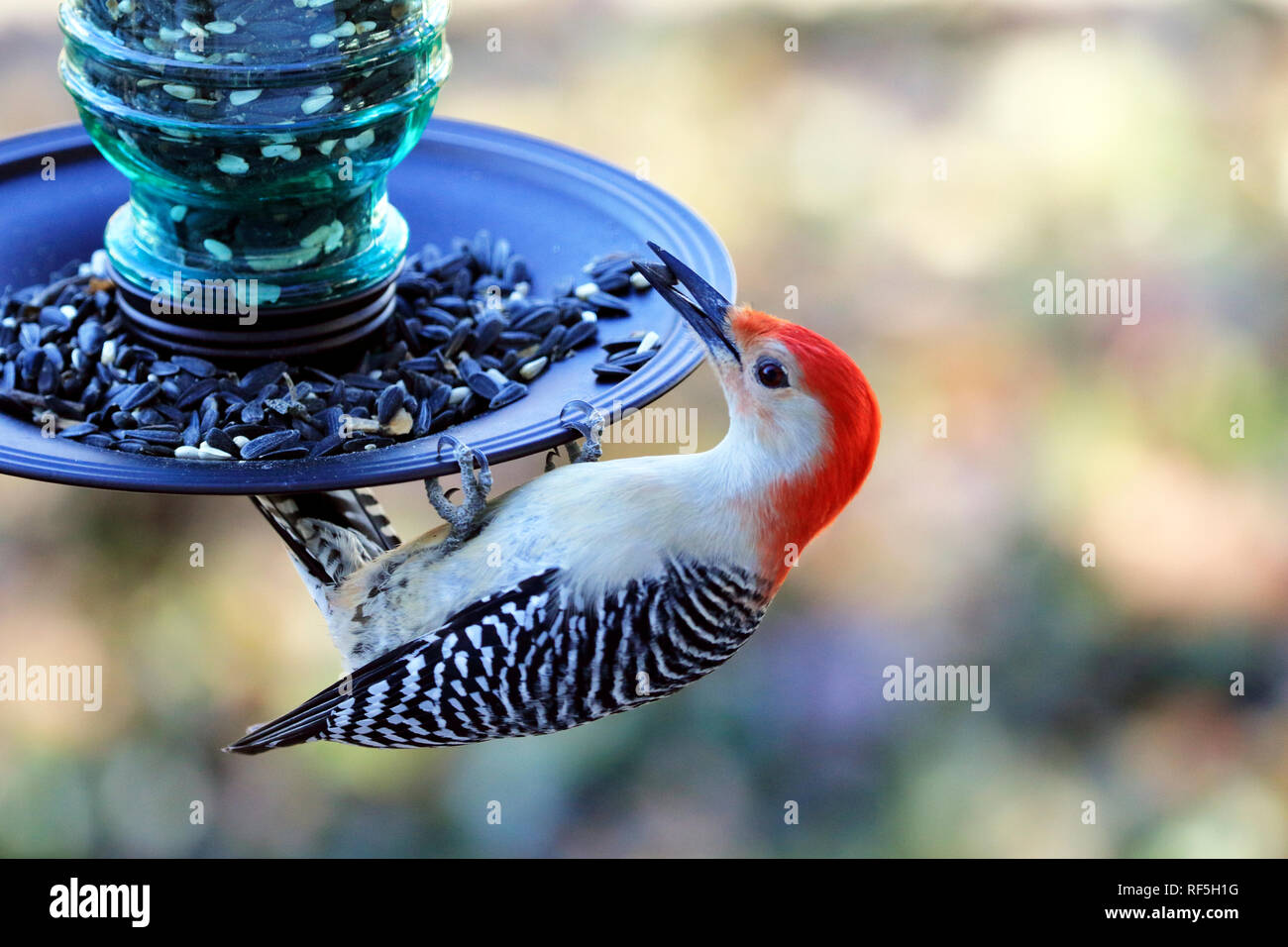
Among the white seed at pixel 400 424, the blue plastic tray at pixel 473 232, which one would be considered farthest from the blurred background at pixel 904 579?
the white seed at pixel 400 424

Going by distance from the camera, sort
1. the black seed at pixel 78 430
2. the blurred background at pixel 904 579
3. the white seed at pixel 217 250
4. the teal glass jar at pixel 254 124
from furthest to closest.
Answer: the blurred background at pixel 904 579 < the white seed at pixel 217 250 < the teal glass jar at pixel 254 124 < the black seed at pixel 78 430

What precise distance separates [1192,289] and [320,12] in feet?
11.9

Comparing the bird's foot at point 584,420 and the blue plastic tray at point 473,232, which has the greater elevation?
the blue plastic tray at point 473,232

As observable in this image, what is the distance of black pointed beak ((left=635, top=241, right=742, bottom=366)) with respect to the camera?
222cm

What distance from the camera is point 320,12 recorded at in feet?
7.00

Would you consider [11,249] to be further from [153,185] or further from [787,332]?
[787,332]

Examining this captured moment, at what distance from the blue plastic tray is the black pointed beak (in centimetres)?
4

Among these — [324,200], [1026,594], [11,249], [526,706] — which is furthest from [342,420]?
[1026,594]

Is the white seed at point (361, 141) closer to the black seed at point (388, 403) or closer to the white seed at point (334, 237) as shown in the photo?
the white seed at point (334, 237)

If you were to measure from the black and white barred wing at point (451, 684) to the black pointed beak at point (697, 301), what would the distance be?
0.48 meters

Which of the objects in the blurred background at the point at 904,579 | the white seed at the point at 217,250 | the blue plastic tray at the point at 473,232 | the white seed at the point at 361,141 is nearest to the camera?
the blue plastic tray at the point at 473,232

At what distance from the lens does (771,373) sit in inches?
90.6

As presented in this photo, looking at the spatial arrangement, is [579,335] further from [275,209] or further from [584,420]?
[275,209]

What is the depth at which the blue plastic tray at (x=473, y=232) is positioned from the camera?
6.18 ft
